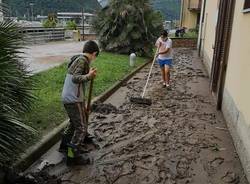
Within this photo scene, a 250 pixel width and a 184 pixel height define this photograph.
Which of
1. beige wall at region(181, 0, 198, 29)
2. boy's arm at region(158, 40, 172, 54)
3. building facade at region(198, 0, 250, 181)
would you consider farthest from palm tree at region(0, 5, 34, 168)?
beige wall at region(181, 0, 198, 29)

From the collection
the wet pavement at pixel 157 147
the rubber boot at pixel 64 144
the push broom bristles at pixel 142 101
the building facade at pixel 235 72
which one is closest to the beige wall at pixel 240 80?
the building facade at pixel 235 72

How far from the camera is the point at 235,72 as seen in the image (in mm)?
6117

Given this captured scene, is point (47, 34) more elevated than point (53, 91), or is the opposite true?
point (53, 91)

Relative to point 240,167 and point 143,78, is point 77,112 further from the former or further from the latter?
point 143,78

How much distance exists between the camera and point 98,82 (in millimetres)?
9445

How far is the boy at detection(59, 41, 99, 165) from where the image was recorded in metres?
4.38

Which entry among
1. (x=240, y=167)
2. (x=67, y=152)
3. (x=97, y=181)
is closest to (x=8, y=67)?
(x=67, y=152)

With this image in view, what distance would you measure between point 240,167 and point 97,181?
1.99 metres

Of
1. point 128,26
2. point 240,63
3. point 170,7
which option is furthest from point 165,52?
point 170,7

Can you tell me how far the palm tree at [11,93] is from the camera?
3.54 meters

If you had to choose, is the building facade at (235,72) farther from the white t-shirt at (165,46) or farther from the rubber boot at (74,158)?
the rubber boot at (74,158)

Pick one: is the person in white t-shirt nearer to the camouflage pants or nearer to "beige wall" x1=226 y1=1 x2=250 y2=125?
"beige wall" x1=226 y1=1 x2=250 y2=125

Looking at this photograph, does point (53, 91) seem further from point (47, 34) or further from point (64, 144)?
point (47, 34)

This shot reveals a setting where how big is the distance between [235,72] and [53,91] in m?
3.97
